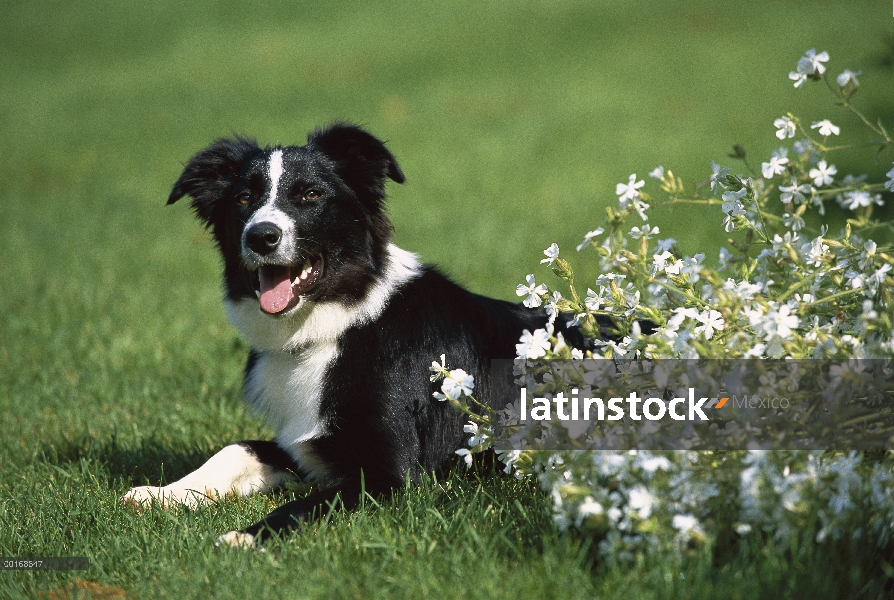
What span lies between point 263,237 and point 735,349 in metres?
1.95

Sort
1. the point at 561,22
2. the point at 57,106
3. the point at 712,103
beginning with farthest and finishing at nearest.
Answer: the point at 561,22
the point at 57,106
the point at 712,103

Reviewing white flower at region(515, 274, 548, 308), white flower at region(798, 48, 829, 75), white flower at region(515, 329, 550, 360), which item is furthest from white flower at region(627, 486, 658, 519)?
white flower at region(798, 48, 829, 75)

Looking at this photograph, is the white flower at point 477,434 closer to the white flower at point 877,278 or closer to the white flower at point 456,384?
the white flower at point 456,384

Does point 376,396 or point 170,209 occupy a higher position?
point 170,209

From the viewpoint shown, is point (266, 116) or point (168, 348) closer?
point (168, 348)

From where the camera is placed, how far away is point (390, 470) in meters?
3.64

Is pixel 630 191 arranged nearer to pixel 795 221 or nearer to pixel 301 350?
pixel 795 221

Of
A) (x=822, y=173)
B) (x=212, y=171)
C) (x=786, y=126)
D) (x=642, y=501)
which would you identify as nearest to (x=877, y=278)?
(x=822, y=173)

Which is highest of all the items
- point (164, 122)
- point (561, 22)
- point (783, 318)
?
point (561, 22)

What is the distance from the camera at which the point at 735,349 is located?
2.89m

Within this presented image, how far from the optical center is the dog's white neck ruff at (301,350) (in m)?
3.89

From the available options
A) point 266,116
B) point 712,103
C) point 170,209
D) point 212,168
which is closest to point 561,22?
point 712,103

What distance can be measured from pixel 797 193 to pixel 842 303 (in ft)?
1.83

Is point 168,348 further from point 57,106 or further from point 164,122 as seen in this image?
point 57,106
